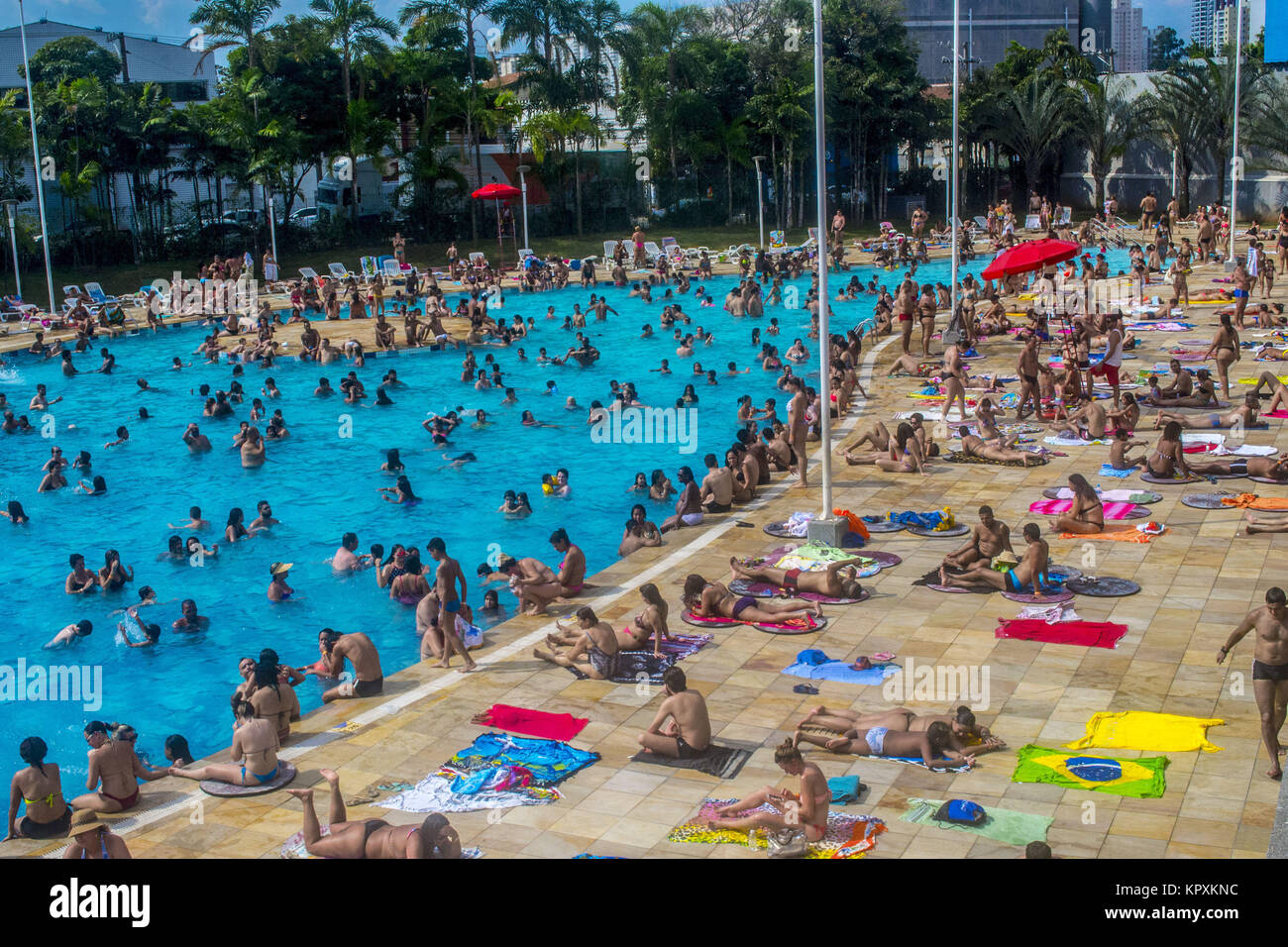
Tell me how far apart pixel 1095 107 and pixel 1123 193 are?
4093 mm

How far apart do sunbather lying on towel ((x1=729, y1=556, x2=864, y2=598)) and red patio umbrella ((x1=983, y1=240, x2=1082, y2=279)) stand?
31.1ft

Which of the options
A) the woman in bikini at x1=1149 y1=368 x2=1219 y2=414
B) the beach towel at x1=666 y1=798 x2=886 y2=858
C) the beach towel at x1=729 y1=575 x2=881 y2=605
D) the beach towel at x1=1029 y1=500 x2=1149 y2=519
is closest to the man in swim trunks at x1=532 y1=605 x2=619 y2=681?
the beach towel at x1=729 y1=575 x2=881 y2=605

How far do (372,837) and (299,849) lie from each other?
703 millimetres

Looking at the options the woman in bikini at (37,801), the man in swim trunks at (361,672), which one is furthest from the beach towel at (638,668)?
the woman in bikini at (37,801)

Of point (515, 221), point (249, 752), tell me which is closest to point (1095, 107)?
point (515, 221)

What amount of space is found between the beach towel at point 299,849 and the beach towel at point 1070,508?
9.13 m

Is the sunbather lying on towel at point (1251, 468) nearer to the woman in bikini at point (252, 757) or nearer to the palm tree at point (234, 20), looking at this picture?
the woman in bikini at point (252, 757)

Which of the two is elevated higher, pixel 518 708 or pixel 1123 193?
pixel 1123 193

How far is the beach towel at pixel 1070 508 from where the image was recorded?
15.0 meters

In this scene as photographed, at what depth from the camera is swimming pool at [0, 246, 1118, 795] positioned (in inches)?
568

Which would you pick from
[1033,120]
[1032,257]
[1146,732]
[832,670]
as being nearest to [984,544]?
[832,670]
